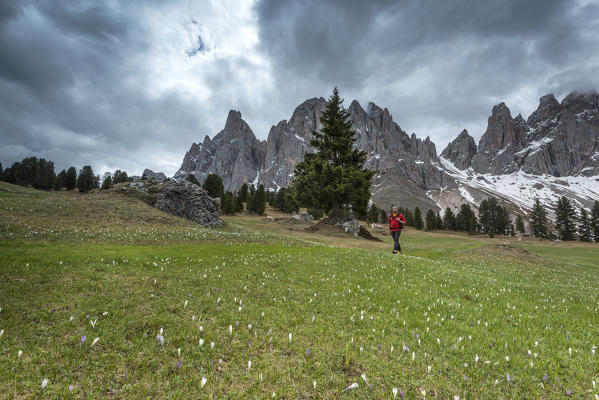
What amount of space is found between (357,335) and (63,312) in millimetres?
6532

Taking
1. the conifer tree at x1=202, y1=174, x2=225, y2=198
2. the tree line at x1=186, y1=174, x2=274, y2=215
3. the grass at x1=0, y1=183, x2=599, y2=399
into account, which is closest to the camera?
the grass at x1=0, y1=183, x2=599, y2=399

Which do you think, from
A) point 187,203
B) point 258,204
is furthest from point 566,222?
point 187,203

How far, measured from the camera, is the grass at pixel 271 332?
3.81m

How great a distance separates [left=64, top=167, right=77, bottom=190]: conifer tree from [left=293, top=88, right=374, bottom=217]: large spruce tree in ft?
346

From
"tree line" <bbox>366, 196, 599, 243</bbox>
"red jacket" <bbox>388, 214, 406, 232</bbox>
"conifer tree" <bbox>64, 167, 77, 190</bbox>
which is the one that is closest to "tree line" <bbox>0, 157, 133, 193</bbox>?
"conifer tree" <bbox>64, 167, 77, 190</bbox>

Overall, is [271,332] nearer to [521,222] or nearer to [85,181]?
[85,181]

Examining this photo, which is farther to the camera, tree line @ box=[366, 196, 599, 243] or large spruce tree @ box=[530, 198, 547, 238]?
large spruce tree @ box=[530, 198, 547, 238]

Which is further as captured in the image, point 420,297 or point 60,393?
point 420,297

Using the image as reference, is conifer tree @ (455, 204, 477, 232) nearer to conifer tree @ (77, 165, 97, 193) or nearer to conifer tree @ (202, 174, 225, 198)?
conifer tree @ (202, 174, 225, 198)

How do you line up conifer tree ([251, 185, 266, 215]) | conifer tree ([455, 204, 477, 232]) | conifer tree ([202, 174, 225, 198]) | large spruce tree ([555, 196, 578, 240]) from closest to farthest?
1. conifer tree ([202, 174, 225, 198])
2. large spruce tree ([555, 196, 578, 240])
3. conifer tree ([251, 185, 266, 215])
4. conifer tree ([455, 204, 477, 232])

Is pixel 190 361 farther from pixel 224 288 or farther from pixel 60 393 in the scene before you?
pixel 224 288

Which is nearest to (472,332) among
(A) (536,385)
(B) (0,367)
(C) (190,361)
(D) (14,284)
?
(A) (536,385)

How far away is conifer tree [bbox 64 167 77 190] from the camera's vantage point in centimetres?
9769

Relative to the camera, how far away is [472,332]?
5.84 metres
